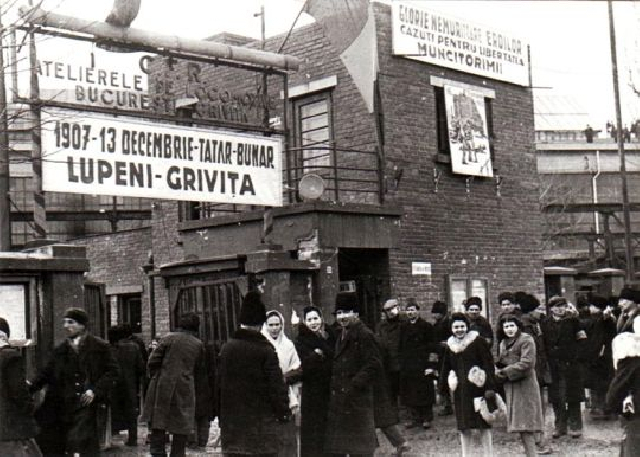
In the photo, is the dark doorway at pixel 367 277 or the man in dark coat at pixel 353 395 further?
the dark doorway at pixel 367 277

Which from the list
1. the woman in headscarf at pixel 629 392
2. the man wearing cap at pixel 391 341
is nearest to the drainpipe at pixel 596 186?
the man wearing cap at pixel 391 341

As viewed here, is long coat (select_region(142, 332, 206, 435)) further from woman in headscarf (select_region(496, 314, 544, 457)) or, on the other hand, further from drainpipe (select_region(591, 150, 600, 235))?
drainpipe (select_region(591, 150, 600, 235))

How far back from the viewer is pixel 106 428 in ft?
42.3

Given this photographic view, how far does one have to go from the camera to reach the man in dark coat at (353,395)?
9414mm

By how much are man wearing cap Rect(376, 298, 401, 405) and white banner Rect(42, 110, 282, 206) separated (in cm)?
262

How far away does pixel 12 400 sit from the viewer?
809cm

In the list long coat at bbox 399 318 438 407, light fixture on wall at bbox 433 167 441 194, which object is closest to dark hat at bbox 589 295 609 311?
long coat at bbox 399 318 438 407

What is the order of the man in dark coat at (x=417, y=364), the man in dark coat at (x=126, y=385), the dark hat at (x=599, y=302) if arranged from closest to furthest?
the man in dark coat at (x=126, y=385) < the man in dark coat at (x=417, y=364) < the dark hat at (x=599, y=302)

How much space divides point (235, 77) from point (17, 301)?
9.82 meters

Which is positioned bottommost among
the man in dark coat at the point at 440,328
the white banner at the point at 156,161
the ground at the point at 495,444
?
the ground at the point at 495,444

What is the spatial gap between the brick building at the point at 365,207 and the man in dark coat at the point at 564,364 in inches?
129

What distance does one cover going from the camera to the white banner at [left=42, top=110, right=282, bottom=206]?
10766 millimetres

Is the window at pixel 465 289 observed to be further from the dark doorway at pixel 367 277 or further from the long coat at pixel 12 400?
the long coat at pixel 12 400

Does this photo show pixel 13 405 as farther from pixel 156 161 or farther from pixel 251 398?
pixel 156 161
